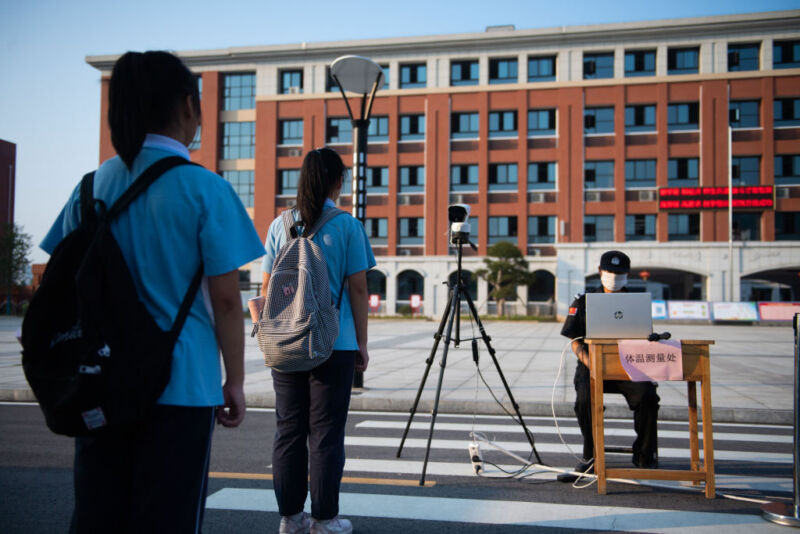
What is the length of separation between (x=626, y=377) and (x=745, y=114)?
40.0m

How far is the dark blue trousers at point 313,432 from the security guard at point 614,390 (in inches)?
85.9

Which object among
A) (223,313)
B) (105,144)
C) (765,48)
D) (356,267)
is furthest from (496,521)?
(105,144)

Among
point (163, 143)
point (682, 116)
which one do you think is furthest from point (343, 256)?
point (682, 116)

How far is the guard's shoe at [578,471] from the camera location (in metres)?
4.45

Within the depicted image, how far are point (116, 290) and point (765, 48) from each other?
44.5 metres

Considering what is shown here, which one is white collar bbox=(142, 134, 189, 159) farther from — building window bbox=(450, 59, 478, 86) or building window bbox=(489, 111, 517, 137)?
building window bbox=(450, 59, 478, 86)

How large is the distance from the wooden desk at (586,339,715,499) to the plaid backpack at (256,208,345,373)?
2.21m

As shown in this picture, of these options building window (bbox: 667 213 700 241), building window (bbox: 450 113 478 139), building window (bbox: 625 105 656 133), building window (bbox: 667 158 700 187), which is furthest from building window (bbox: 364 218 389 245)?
building window (bbox: 667 158 700 187)

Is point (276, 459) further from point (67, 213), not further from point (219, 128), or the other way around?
point (219, 128)

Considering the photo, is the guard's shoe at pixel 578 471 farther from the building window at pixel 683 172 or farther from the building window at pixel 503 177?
the building window at pixel 683 172

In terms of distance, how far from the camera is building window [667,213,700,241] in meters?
37.0

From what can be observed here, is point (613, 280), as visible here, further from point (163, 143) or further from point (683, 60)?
point (683, 60)

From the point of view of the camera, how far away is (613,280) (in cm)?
475

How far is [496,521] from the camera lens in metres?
3.61
